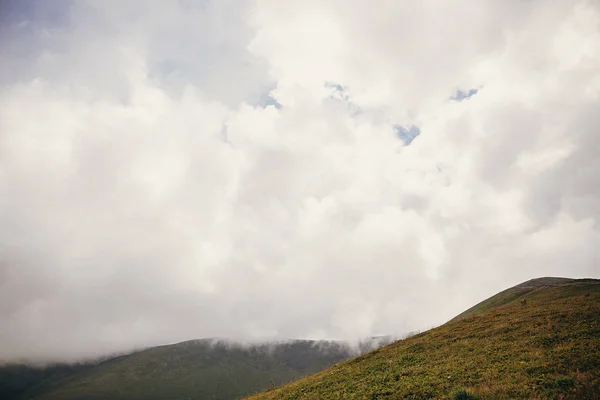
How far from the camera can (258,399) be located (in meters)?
34.4

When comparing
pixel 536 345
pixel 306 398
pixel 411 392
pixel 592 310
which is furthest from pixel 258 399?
pixel 592 310

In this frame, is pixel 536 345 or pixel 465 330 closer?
pixel 536 345

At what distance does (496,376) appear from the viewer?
20219 millimetres

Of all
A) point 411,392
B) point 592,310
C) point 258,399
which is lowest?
point 258,399

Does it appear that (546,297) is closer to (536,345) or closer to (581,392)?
(536,345)

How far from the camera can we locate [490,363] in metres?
23.2

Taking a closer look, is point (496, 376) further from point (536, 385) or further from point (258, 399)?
point (258, 399)

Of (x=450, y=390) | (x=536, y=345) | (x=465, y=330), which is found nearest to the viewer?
(x=450, y=390)

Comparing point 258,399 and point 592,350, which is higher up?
point 592,350

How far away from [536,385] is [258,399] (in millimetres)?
26037

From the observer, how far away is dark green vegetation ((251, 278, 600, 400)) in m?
17.6

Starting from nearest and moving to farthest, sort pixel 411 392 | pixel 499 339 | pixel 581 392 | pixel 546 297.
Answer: pixel 581 392, pixel 411 392, pixel 499 339, pixel 546 297

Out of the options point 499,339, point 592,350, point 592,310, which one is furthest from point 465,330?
point 592,350

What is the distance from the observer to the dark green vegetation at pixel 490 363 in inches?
693
